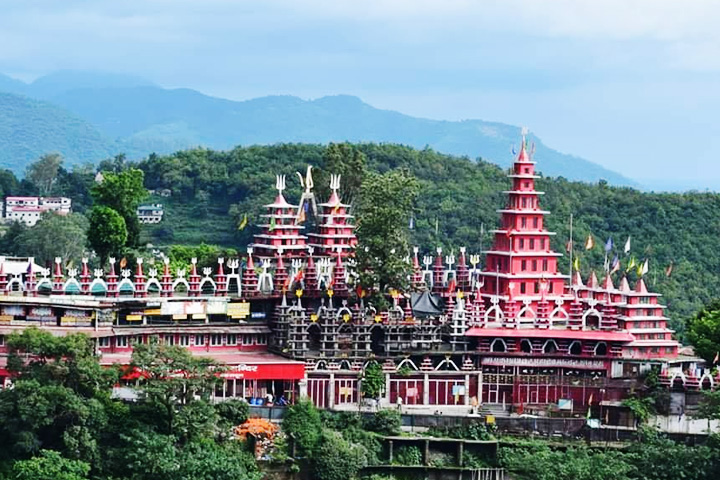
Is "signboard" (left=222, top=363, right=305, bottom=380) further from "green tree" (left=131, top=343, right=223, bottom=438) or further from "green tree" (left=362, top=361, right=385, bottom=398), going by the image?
"green tree" (left=131, top=343, right=223, bottom=438)

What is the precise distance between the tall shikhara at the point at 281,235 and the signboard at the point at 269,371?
10.9 metres

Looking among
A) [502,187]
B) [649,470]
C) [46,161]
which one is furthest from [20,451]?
[46,161]

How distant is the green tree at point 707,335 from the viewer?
55.0 meters

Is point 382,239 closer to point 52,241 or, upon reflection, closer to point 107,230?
point 107,230

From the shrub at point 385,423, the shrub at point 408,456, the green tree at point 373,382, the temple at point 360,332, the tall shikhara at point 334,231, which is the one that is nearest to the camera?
the shrub at point 408,456

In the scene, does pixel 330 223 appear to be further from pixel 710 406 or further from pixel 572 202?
pixel 572 202

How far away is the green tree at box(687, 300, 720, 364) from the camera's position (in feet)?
180

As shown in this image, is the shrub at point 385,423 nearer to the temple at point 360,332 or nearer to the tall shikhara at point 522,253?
the temple at point 360,332

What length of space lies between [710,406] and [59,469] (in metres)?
20.0

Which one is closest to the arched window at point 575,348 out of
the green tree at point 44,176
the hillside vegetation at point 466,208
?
the hillside vegetation at point 466,208

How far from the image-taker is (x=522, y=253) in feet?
194

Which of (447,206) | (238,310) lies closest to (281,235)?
(238,310)

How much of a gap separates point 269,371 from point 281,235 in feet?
38.9

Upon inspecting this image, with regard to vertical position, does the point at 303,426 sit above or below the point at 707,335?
below
